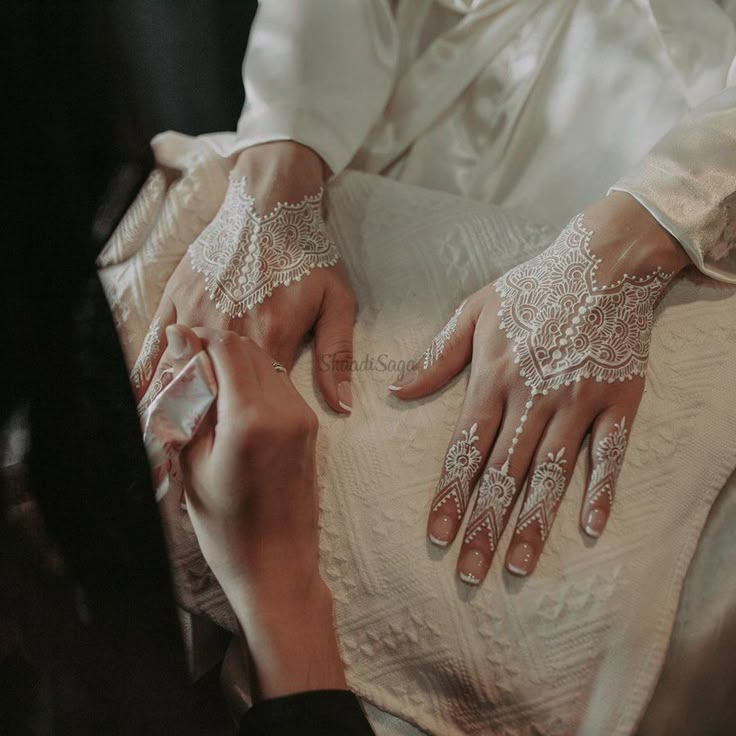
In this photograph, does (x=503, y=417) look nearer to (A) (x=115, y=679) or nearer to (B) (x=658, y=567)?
(B) (x=658, y=567)

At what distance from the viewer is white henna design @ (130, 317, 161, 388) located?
2.14 ft

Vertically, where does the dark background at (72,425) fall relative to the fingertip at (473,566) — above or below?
above

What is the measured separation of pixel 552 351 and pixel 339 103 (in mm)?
463

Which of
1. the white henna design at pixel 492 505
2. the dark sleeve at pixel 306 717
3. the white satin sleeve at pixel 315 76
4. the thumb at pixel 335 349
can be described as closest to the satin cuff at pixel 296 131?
the white satin sleeve at pixel 315 76

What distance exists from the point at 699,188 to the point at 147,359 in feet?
1.99

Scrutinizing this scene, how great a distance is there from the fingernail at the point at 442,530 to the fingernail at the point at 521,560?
0.06 metres

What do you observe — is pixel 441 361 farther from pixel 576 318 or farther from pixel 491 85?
pixel 491 85

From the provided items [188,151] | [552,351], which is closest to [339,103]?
[188,151]

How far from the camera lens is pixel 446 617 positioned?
0.57 metres

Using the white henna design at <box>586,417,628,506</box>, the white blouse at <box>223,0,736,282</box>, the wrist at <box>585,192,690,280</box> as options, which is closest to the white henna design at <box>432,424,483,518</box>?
the white henna design at <box>586,417,628,506</box>

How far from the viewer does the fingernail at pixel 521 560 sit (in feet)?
1.87

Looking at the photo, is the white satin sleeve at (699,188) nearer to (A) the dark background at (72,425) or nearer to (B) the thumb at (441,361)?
(B) the thumb at (441,361)

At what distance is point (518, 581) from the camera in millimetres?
571

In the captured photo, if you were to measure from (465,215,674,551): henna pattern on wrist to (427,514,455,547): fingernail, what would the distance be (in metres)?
0.02
